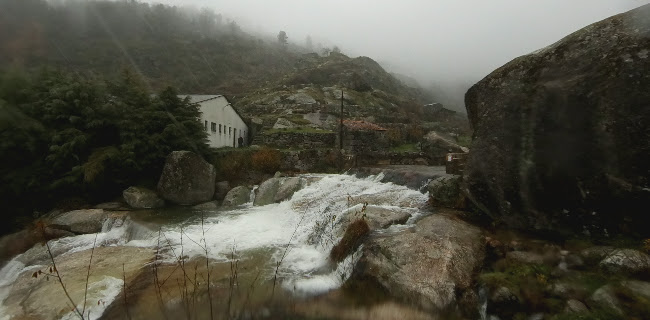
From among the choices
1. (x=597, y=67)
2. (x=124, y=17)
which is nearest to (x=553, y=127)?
(x=597, y=67)

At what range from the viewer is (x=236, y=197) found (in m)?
14.5

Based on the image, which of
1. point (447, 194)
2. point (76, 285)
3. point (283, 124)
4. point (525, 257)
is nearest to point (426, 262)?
point (525, 257)

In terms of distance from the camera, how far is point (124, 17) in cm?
7025

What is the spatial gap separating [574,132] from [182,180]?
1377 cm

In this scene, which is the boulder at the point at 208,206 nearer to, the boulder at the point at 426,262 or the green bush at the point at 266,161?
the green bush at the point at 266,161

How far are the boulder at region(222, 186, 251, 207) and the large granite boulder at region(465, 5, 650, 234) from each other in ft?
34.6

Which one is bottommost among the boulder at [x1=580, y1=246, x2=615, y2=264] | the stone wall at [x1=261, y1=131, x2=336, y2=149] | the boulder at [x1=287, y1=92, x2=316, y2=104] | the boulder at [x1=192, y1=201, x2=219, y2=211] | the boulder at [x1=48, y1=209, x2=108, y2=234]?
the boulder at [x1=192, y1=201, x2=219, y2=211]

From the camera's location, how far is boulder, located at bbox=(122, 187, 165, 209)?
13.5 m

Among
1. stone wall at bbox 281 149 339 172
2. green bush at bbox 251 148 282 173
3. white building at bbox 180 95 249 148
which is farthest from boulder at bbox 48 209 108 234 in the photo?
white building at bbox 180 95 249 148

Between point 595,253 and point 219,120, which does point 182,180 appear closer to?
point 219,120

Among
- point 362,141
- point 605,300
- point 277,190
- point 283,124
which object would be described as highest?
point 283,124

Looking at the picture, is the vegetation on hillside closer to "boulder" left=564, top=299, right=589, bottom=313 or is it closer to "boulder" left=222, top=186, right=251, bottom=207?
"boulder" left=222, top=186, right=251, bottom=207

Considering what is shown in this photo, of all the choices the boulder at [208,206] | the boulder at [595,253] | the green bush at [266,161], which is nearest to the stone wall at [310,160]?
the green bush at [266,161]

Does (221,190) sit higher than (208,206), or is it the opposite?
(221,190)
